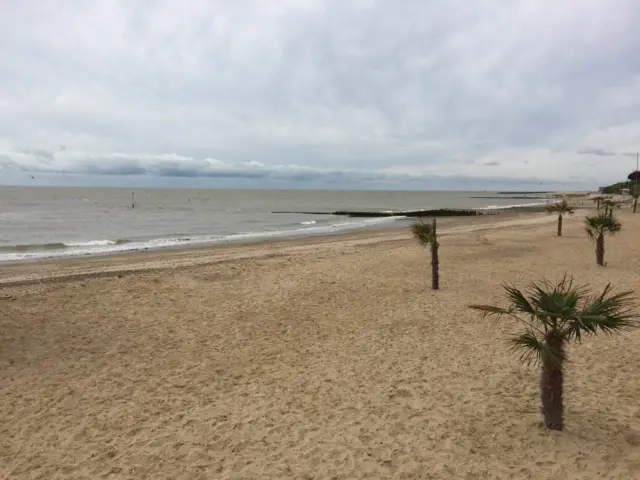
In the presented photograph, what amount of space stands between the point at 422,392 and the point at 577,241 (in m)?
20.9

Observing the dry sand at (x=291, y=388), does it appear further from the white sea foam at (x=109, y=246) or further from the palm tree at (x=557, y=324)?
the white sea foam at (x=109, y=246)

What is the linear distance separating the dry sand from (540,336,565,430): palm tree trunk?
194 millimetres

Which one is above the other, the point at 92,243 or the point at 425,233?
the point at 425,233

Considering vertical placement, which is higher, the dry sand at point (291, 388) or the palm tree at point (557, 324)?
the palm tree at point (557, 324)

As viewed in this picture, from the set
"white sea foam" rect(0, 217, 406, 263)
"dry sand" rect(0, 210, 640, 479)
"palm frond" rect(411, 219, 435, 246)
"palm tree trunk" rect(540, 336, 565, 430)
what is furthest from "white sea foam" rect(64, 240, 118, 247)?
"palm tree trunk" rect(540, 336, 565, 430)

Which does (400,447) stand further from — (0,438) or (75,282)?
Answer: (75,282)

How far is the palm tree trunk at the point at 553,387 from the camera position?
5160mm

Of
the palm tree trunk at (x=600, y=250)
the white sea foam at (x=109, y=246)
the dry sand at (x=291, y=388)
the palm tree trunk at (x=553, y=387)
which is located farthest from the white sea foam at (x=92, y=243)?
the palm tree trunk at (x=553, y=387)

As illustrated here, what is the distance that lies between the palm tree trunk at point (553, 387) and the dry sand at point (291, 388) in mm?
194

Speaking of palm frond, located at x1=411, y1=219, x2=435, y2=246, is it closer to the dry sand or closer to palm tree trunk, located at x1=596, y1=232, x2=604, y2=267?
the dry sand

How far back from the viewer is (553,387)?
17.7 feet

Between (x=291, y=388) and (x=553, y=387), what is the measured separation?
3544 millimetres

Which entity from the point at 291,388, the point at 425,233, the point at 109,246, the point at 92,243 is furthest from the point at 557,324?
the point at 92,243

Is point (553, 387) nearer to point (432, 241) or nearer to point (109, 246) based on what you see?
point (432, 241)
